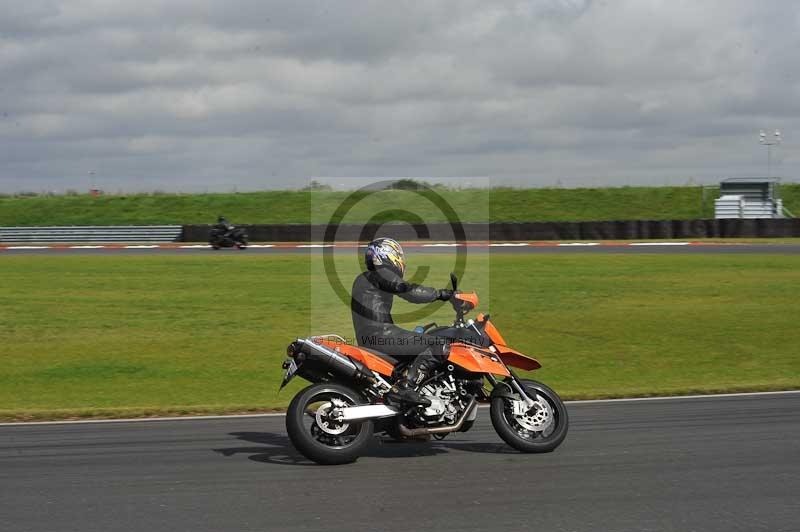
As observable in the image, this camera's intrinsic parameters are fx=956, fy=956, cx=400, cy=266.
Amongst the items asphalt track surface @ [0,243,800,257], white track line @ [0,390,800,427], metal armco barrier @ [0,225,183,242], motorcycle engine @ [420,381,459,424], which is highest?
metal armco barrier @ [0,225,183,242]

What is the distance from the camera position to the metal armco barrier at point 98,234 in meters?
42.2

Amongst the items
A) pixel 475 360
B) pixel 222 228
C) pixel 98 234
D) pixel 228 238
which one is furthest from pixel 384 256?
pixel 98 234

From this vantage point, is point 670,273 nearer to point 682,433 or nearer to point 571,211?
point 682,433

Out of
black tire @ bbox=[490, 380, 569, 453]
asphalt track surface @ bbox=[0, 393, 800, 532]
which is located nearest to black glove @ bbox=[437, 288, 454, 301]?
black tire @ bbox=[490, 380, 569, 453]

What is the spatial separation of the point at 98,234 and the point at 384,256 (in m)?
37.9

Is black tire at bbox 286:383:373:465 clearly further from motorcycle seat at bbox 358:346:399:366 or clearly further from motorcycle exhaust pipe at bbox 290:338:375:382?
motorcycle seat at bbox 358:346:399:366

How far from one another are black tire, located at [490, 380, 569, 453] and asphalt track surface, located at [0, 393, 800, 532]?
11cm

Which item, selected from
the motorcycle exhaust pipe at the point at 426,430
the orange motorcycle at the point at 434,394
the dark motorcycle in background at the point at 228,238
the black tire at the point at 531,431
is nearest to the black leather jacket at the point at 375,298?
the orange motorcycle at the point at 434,394

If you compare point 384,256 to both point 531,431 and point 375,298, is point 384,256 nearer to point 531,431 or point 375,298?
point 375,298

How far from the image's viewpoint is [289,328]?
1691cm

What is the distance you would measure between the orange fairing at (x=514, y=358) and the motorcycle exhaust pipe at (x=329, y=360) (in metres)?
1.12

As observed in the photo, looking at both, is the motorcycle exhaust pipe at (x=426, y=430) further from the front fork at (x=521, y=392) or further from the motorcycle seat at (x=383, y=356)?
the motorcycle seat at (x=383, y=356)

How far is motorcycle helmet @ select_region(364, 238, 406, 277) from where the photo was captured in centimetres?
769

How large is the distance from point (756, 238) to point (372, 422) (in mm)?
34250
